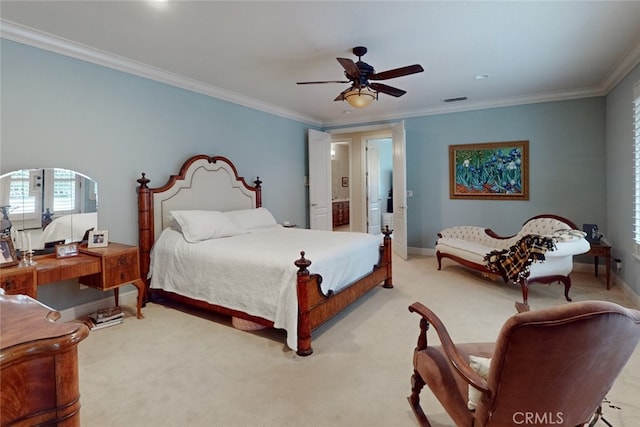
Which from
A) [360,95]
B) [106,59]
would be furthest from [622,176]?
[106,59]

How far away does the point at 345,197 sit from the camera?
35.1ft

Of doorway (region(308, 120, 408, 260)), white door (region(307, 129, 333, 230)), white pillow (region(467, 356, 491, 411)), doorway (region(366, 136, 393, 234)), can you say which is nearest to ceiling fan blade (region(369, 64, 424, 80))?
white pillow (region(467, 356, 491, 411))

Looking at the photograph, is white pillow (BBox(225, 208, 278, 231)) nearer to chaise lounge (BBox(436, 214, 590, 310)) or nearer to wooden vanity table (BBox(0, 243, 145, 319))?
wooden vanity table (BBox(0, 243, 145, 319))

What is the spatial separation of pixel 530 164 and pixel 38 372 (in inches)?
233

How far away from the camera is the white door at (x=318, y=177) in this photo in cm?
622

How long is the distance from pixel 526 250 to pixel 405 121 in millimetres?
3271

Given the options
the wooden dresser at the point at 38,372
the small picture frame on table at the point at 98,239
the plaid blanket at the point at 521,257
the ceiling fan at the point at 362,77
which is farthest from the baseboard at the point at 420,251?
the wooden dresser at the point at 38,372

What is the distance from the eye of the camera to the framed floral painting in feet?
17.1

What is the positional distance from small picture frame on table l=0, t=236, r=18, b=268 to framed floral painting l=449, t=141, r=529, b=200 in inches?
220

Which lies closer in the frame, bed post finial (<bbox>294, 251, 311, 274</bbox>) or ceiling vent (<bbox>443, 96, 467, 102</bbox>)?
bed post finial (<bbox>294, 251, 311, 274</bbox>)

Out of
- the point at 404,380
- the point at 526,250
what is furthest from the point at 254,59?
the point at 526,250

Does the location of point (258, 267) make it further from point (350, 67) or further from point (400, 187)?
point (400, 187)

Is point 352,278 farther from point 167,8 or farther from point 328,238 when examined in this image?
point 167,8

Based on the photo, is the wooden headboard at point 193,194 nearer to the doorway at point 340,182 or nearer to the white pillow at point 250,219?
the white pillow at point 250,219
